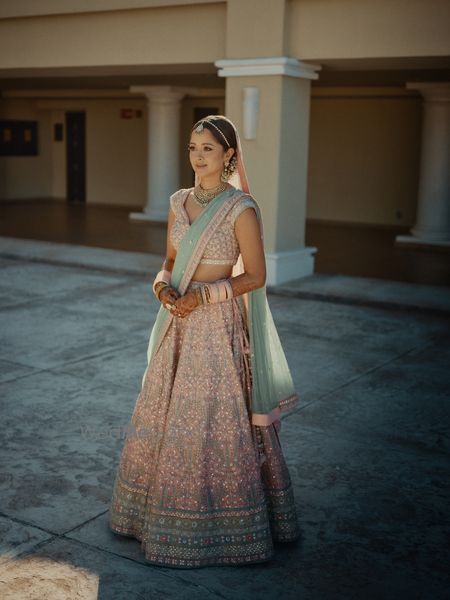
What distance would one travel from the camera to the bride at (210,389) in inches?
138

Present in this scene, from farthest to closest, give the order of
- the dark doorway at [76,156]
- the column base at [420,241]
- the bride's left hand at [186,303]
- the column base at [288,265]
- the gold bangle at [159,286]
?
1. the dark doorway at [76,156]
2. the column base at [420,241]
3. the column base at [288,265]
4. the gold bangle at [159,286]
5. the bride's left hand at [186,303]

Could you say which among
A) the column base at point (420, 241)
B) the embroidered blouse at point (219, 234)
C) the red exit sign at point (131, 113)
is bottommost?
the column base at point (420, 241)

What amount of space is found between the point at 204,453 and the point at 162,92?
14984 mm

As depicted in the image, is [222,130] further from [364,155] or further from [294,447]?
[364,155]

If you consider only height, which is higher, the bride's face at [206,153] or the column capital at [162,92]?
the column capital at [162,92]

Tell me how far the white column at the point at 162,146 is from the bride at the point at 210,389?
557 inches

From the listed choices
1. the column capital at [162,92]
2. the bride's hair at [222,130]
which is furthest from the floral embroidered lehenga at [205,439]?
the column capital at [162,92]

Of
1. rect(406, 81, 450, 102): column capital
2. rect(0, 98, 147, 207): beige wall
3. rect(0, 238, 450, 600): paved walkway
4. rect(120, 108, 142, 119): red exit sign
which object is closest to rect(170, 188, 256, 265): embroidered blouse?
rect(0, 238, 450, 600): paved walkway

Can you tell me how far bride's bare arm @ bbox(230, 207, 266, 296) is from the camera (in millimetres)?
3520

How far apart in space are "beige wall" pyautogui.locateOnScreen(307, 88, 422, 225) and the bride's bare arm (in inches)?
579

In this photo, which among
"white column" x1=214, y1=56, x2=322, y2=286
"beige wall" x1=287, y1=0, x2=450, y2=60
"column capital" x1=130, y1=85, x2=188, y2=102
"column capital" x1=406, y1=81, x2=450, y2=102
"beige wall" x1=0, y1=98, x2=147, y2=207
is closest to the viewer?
"beige wall" x1=287, y1=0, x2=450, y2=60

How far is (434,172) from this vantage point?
14766 millimetres

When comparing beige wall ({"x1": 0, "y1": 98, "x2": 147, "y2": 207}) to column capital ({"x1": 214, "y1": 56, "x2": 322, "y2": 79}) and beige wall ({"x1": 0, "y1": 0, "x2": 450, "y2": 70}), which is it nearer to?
beige wall ({"x1": 0, "y1": 0, "x2": 450, "y2": 70})

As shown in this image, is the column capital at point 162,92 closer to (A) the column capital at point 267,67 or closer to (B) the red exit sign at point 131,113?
(B) the red exit sign at point 131,113
